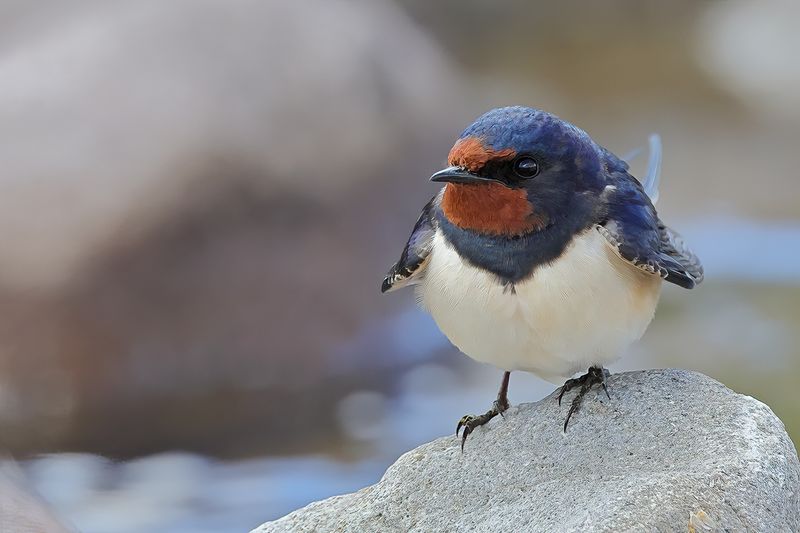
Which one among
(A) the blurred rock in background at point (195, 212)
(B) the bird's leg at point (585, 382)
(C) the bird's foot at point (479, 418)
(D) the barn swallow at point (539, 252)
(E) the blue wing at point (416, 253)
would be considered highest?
(A) the blurred rock in background at point (195, 212)

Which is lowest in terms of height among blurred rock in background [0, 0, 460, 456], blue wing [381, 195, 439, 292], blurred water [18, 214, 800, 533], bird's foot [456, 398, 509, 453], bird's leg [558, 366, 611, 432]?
bird's leg [558, 366, 611, 432]

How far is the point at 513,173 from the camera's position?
156 cm

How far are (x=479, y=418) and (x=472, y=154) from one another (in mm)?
512

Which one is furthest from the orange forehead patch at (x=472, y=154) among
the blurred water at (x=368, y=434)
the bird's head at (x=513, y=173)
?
the blurred water at (x=368, y=434)

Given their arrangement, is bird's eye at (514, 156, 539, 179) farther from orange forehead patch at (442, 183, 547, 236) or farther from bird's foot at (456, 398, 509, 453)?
bird's foot at (456, 398, 509, 453)

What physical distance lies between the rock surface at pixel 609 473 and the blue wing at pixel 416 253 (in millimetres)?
279

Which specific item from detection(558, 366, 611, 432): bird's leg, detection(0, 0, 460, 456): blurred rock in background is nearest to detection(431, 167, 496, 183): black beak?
detection(558, 366, 611, 432): bird's leg

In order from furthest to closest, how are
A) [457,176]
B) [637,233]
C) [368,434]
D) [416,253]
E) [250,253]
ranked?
[250,253] < [368,434] < [416,253] < [637,233] < [457,176]

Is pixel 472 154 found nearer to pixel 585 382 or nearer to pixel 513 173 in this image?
pixel 513 173

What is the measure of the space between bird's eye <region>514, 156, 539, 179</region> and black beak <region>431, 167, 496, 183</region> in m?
0.05

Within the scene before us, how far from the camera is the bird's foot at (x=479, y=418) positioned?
5.91 feet

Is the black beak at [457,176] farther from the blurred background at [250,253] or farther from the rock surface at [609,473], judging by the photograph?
the blurred background at [250,253]

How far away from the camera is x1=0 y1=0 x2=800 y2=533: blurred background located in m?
2.86

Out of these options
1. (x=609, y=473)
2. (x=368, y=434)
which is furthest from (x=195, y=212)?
(x=609, y=473)
